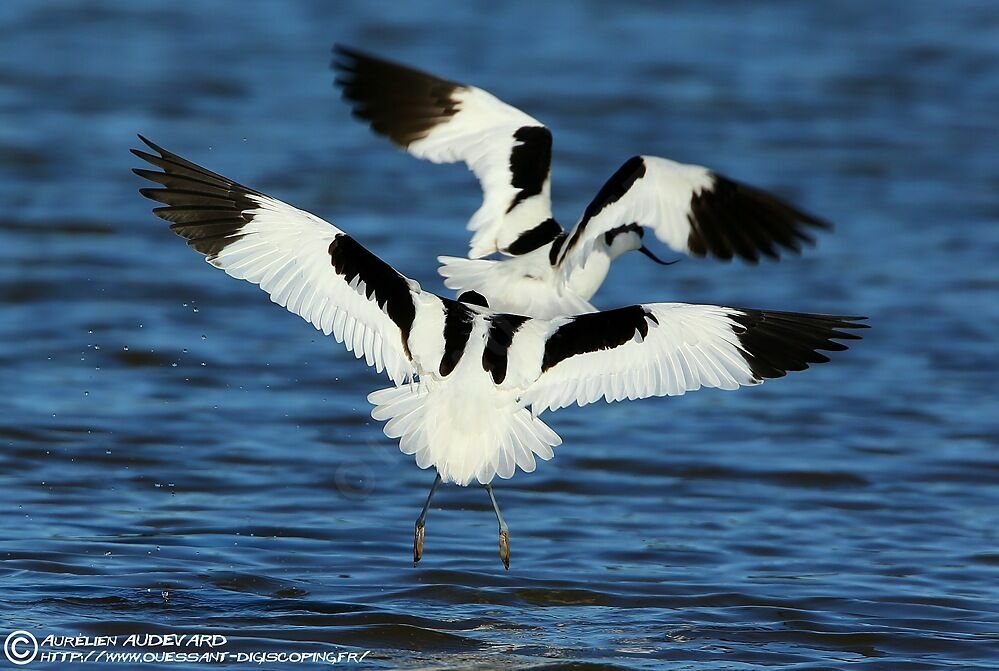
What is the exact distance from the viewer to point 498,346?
5.33 metres

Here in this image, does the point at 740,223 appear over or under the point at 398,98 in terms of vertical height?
under

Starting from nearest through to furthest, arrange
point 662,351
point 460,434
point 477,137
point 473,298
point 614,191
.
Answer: point 460,434
point 662,351
point 614,191
point 473,298
point 477,137

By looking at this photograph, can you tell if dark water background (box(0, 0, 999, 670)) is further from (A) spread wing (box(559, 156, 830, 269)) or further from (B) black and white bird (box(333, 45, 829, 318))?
(A) spread wing (box(559, 156, 830, 269))

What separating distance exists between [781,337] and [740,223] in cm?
49

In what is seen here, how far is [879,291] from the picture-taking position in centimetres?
948

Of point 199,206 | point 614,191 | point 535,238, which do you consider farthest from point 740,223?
point 199,206

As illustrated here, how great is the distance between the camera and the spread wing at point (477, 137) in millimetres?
6406

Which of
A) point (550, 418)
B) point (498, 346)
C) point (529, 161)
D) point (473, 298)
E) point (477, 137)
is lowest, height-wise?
point (550, 418)

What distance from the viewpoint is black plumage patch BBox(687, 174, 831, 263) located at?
5594mm

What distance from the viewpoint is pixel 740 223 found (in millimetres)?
5668

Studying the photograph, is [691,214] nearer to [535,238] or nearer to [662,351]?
[662,351]

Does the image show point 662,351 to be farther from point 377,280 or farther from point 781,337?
point 377,280

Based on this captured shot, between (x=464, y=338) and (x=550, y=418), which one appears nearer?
(x=464, y=338)

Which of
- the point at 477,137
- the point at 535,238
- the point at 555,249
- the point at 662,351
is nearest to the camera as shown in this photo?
the point at 662,351
